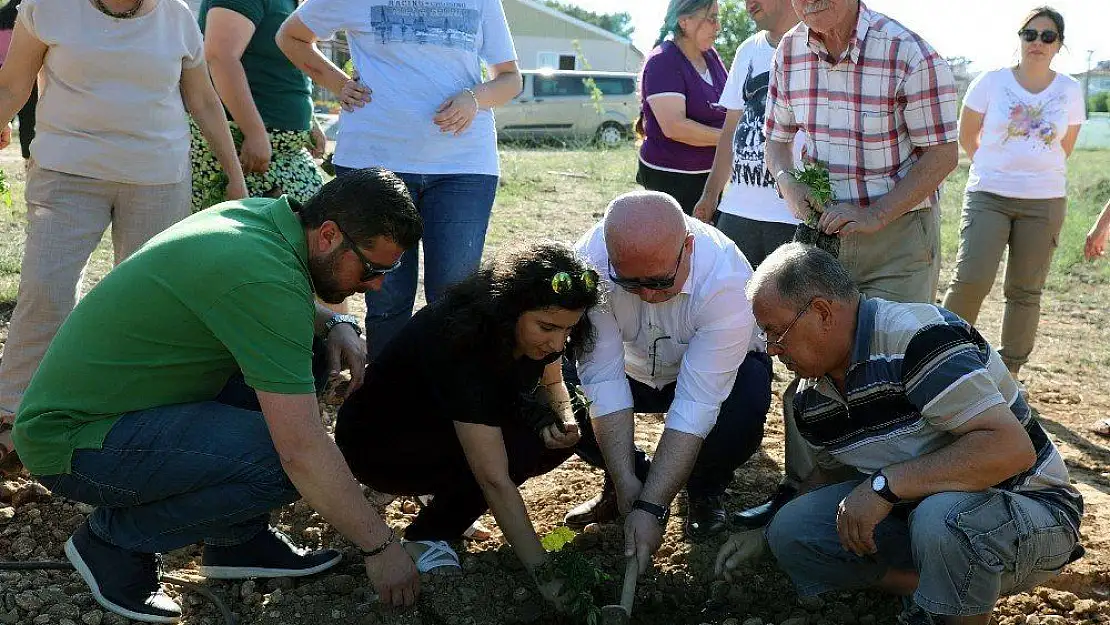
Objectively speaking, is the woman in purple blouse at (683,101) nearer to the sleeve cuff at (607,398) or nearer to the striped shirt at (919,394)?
the sleeve cuff at (607,398)

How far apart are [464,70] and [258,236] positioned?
1594 millimetres

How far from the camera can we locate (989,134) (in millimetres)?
4945

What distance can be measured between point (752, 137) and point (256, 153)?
195 cm

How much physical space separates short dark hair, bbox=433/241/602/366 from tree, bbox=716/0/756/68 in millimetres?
26139

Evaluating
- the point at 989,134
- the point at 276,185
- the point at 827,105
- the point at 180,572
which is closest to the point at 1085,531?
the point at 827,105

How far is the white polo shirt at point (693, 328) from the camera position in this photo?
299 centimetres

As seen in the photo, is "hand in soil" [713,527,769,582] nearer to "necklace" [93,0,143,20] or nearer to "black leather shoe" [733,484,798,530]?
"black leather shoe" [733,484,798,530]

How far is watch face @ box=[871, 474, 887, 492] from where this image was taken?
252 cm

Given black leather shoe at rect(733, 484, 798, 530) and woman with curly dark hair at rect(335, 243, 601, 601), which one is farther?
black leather shoe at rect(733, 484, 798, 530)

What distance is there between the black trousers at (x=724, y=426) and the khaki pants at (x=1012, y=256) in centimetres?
180

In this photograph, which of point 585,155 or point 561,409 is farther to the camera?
point 585,155

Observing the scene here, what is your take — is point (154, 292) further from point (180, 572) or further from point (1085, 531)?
point (1085, 531)

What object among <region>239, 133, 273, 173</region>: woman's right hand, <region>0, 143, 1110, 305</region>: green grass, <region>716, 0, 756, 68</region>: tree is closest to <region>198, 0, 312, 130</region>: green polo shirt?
<region>239, 133, 273, 173</region>: woman's right hand

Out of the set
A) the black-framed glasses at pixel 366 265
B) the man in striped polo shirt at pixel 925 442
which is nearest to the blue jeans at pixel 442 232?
the black-framed glasses at pixel 366 265
